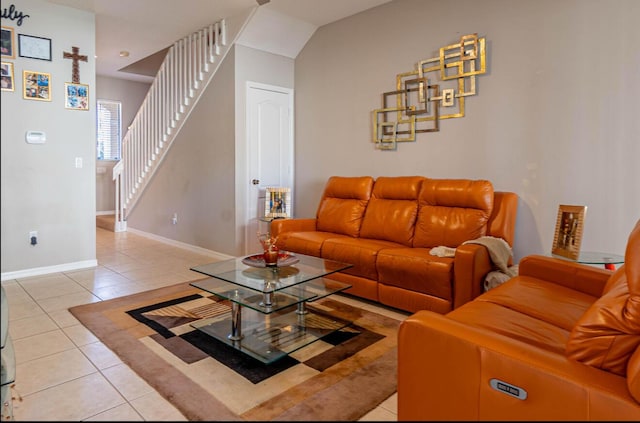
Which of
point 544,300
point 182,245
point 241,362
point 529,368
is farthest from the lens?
point 182,245

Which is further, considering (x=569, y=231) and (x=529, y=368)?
(x=569, y=231)

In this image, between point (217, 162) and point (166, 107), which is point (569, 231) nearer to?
point (217, 162)

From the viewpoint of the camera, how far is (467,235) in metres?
3.25

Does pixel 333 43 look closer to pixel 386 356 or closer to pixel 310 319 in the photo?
pixel 310 319

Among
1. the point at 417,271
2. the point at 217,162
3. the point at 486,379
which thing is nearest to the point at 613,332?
the point at 486,379

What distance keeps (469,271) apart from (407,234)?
96 centimetres

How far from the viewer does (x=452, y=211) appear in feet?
11.2

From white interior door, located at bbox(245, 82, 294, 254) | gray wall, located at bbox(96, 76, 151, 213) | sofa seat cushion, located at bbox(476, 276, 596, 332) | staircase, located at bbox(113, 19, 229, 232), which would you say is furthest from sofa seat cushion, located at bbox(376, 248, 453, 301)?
gray wall, located at bbox(96, 76, 151, 213)

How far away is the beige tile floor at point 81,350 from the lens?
3.01 feet

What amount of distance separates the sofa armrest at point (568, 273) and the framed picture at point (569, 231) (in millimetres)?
258

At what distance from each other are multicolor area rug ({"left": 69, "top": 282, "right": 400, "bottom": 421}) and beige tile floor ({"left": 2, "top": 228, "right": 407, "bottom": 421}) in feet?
0.32

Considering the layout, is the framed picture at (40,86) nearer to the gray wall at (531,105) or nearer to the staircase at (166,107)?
the staircase at (166,107)

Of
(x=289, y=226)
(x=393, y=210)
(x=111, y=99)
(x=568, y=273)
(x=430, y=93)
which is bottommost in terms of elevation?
(x=568, y=273)

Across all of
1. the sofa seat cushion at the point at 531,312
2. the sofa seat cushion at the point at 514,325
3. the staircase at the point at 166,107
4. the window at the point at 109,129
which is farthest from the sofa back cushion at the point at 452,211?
the window at the point at 109,129
